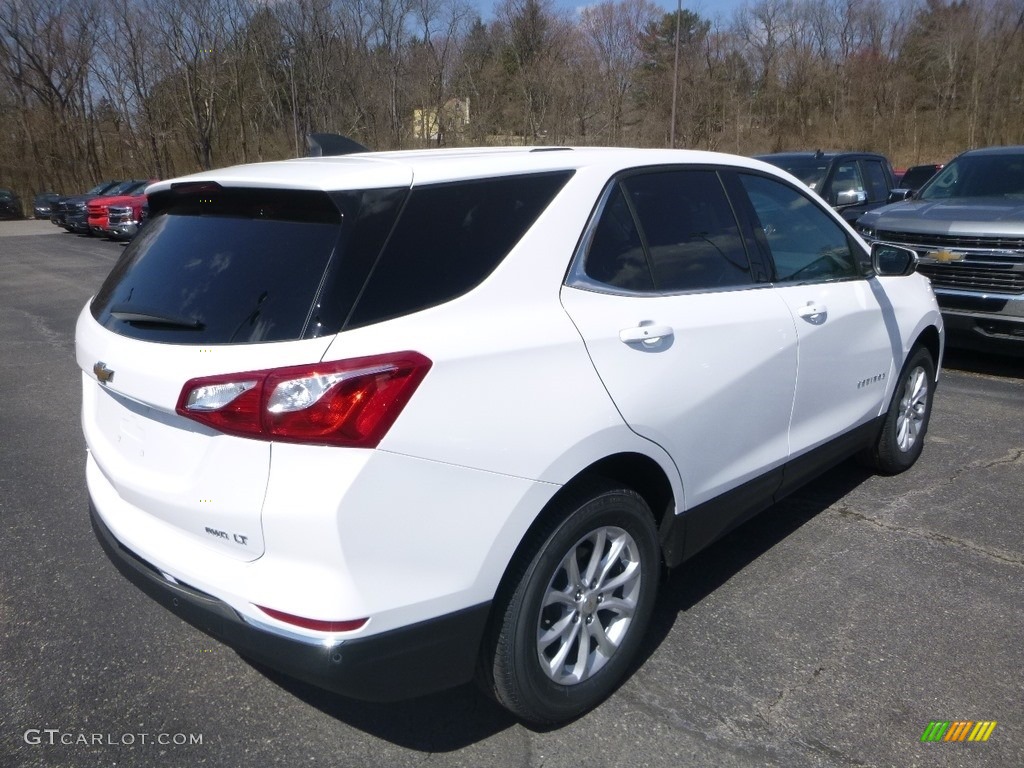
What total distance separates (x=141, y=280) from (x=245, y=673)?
144 cm

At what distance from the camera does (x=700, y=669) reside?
10.5ft

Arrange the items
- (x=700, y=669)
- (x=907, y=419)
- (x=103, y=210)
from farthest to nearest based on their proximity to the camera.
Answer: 1. (x=103, y=210)
2. (x=907, y=419)
3. (x=700, y=669)

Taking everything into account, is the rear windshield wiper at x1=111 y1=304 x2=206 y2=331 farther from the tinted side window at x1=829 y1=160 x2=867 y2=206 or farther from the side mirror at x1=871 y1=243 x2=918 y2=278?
the tinted side window at x1=829 y1=160 x2=867 y2=206

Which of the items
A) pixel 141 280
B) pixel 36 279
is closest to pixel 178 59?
pixel 36 279

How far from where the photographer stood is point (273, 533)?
7.49 feet

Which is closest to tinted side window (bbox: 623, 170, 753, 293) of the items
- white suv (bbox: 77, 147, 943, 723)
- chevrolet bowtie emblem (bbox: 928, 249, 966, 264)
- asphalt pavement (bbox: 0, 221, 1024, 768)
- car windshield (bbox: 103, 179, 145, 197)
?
white suv (bbox: 77, 147, 943, 723)

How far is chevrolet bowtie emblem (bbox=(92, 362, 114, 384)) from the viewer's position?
2.72 m

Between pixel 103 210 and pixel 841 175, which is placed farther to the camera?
pixel 103 210

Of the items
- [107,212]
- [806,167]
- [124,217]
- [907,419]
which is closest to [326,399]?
[907,419]

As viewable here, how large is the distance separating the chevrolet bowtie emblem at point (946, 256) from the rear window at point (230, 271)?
21.3ft

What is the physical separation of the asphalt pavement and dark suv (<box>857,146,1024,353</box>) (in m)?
2.74

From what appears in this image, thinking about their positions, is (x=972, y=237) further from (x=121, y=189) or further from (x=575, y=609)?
(x=121, y=189)

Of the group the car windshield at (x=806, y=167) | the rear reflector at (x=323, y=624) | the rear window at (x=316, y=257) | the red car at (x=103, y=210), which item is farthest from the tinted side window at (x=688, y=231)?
the red car at (x=103, y=210)

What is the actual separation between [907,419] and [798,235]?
158 centimetres
